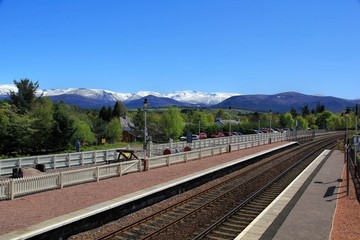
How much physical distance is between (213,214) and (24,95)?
74.3 metres

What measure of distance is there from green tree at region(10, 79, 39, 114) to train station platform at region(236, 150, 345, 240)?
228ft

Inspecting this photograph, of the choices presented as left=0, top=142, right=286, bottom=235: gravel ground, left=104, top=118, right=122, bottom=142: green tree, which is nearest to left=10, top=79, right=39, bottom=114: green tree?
left=104, top=118, right=122, bottom=142: green tree

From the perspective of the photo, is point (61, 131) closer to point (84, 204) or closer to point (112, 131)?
point (112, 131)

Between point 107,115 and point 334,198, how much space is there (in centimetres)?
10470

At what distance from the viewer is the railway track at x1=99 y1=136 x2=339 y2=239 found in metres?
13.4

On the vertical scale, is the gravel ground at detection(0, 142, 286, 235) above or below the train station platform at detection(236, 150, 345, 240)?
above

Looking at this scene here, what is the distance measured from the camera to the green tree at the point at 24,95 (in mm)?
79188

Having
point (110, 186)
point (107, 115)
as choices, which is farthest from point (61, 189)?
point (107, 115)

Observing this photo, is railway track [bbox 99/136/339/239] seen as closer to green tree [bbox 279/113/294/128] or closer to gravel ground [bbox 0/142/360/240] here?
gravel ground [bbox 0/142/360/240]

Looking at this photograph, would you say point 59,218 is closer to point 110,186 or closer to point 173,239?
point 173,239

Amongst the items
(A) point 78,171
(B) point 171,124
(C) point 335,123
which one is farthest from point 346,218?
(C) point 335,123

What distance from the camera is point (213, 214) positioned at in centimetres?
1659

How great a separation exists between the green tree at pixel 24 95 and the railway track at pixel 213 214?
64937 mm

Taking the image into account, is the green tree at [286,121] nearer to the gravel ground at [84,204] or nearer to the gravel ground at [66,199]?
the gravel ground at [84,204]
